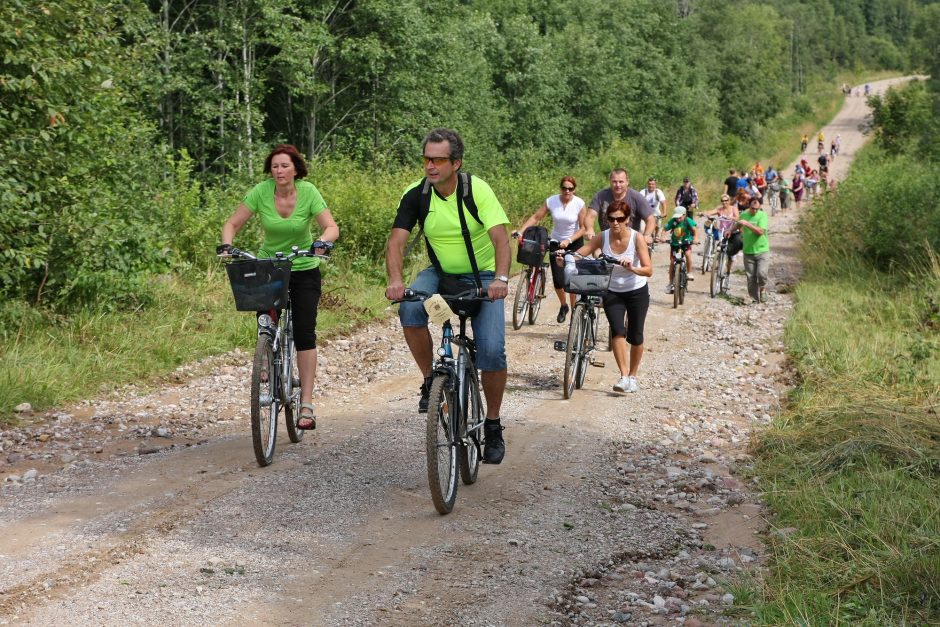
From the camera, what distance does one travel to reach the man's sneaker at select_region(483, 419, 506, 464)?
249 inches

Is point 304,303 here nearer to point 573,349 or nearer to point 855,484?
point 573,349

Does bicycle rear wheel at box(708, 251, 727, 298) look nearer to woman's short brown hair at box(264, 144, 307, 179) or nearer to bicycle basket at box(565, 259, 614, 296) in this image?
bicycle basket at box(565, 259, 614, 296)

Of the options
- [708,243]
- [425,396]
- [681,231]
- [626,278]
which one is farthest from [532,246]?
[708,243]

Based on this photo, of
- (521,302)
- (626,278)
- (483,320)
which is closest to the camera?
(483,320)

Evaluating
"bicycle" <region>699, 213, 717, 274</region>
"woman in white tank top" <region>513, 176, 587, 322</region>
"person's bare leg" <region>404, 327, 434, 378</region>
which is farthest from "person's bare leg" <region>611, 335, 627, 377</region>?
"bicycle" <region>699, 213, 717, 274</region>

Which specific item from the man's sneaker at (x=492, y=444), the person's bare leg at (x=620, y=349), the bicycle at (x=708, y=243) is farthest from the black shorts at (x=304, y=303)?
the bicycle at (x=708, y=243)

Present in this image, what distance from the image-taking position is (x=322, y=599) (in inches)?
176

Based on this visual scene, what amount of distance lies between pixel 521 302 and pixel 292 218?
6584 millimetres

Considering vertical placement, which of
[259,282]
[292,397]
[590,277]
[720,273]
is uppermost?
[259,282]

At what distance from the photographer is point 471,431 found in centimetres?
599

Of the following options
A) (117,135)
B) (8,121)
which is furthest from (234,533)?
(117,135)

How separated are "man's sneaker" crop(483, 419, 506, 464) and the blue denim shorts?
50cm

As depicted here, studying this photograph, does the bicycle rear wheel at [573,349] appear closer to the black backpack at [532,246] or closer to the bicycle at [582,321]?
the bicycle at [582,321]

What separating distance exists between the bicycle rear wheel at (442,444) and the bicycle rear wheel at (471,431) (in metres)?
0.16
